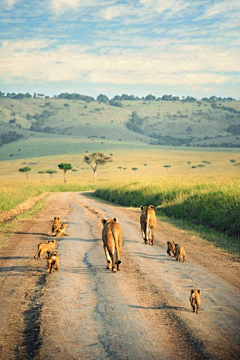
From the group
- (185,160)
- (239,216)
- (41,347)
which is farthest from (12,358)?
(185,160)

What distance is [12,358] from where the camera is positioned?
5.34 m

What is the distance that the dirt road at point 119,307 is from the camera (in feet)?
18.2

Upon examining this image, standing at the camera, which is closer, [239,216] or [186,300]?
[186,300]

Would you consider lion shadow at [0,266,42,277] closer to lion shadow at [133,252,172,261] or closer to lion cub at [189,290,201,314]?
lion shadow at [133,252,172,261]

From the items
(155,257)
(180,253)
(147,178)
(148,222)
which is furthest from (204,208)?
(147,178)

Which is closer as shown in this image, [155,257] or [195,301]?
[195,301]

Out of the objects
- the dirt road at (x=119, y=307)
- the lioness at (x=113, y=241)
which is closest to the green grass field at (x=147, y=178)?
the dirt road at (x=119, y=307)

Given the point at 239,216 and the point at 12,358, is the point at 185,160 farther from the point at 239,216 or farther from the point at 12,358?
the point at 12,358

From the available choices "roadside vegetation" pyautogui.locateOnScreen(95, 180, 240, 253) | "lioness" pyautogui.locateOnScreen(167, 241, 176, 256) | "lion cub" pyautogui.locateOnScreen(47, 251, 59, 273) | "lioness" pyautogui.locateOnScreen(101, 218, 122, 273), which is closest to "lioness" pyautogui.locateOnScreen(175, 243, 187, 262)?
Answer: "lioness" pyautogui.locateOnScreen(167, 241, 176, 256)

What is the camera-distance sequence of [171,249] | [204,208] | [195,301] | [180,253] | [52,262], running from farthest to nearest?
1. [204,208]
2. [171,249]
3. [180,253]
4. [52,262]
5. [195,301]

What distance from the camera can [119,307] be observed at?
7059 mm

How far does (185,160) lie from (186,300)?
12917 cm

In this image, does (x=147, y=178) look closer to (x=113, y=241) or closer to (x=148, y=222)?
(x=148, y=222)

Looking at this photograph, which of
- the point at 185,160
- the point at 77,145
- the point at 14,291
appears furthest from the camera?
the point at 77,145
